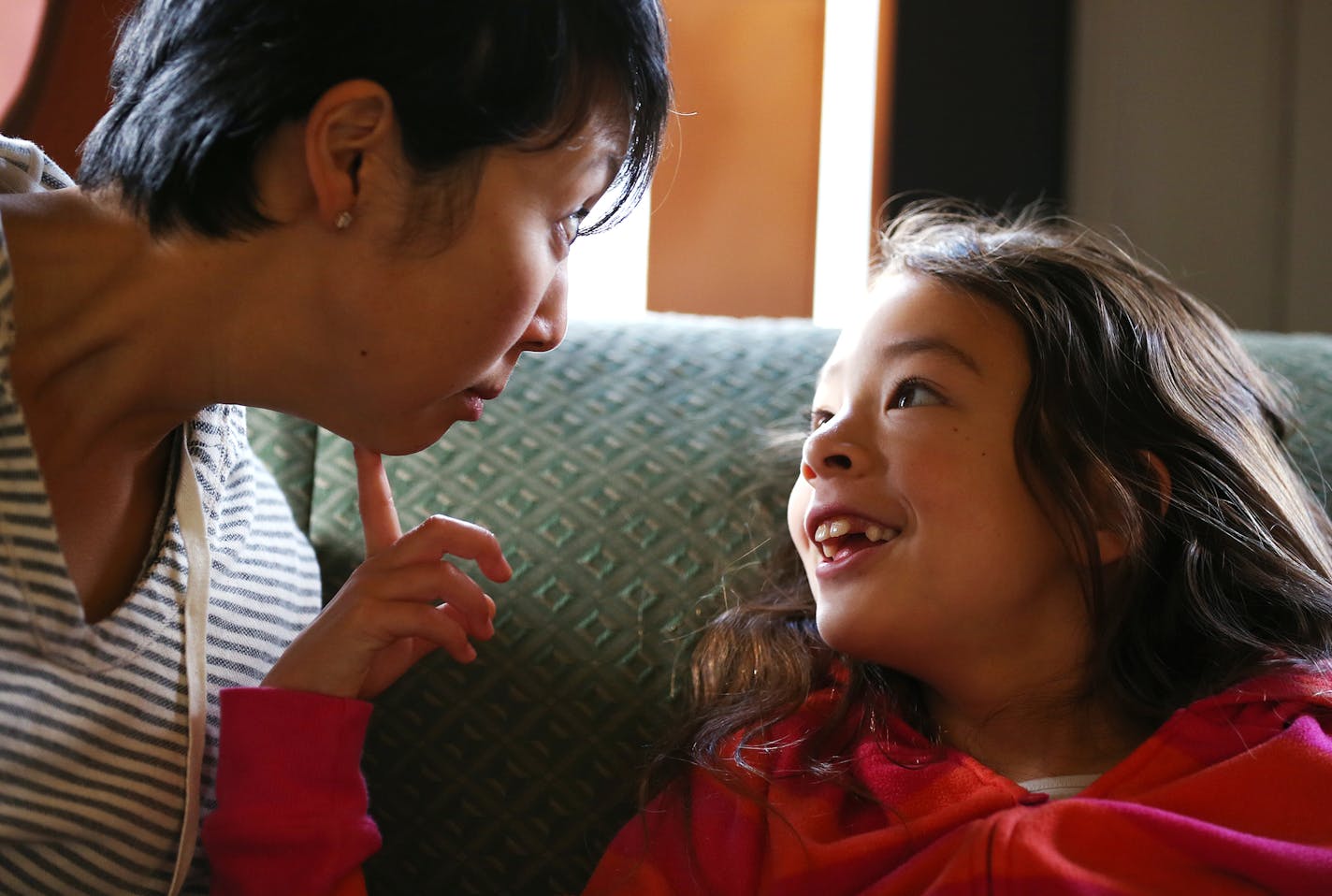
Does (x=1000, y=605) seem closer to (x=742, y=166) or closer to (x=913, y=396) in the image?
(x=913, y=396)

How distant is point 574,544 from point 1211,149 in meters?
1.42

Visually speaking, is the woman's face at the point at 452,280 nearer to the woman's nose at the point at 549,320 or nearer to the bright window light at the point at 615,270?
the woman's nose at the point at 549,320

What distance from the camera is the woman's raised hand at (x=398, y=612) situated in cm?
89

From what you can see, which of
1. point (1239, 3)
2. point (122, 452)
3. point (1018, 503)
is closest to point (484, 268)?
point (122, 452)

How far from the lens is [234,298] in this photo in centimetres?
82

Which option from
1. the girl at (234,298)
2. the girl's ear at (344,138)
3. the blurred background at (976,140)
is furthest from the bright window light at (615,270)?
the girl's ear at (344,138)

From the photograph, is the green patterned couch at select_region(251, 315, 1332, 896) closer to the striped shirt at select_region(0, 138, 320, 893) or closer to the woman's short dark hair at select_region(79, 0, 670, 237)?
the striped shirt at select_region(0, 138, 320, 893)

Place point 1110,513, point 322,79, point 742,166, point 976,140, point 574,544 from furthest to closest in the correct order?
point 742,166 < point 976,140 < point 574,544 < point 1110,513 < point 322,79

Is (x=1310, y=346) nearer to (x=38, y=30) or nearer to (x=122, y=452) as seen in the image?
(x=122, y=452)

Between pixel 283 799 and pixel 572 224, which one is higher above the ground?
pixel 572 224

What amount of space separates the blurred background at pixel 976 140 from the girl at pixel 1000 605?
3.22ft

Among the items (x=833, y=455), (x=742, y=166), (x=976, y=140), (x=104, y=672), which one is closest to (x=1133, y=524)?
(x=833, y=455)

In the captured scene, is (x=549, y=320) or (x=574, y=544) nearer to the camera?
(x=549, y=320)

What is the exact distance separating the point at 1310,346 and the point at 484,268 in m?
0.87
